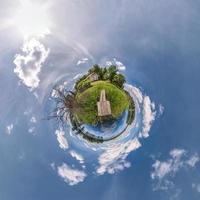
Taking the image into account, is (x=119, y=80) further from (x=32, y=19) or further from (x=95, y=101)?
(x=32, y=19)

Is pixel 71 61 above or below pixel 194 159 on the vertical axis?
above

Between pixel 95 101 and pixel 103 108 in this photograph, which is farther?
pixel 95 101

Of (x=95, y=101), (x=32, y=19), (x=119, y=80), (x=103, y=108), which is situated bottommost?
(x=103, y=108)

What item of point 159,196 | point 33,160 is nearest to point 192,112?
point 159,196

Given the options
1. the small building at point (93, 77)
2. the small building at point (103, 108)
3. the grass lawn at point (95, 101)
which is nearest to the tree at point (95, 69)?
the small building at point (93, 77)

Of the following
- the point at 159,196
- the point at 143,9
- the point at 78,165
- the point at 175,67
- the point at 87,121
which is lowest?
the point at 159,196

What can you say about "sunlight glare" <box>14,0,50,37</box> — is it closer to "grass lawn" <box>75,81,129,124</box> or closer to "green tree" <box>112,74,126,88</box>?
"grass lawn" <box>75,81,129,124</box>

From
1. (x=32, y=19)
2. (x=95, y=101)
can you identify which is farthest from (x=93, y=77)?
(x=32, y=19)

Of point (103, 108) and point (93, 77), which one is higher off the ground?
point (93, 77)

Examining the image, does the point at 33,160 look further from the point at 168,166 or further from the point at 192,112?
the point at 192,112
